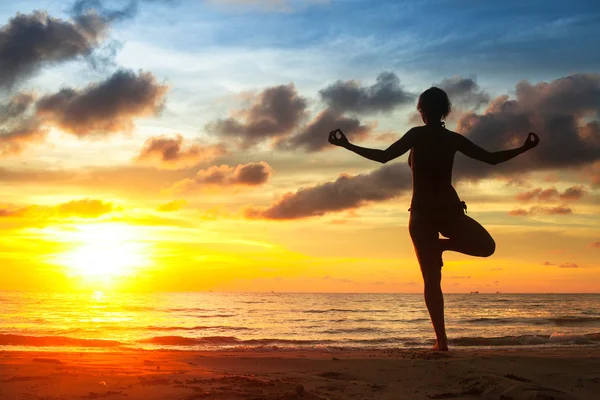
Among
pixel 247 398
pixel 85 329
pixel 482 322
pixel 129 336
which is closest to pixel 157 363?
pixel 247 398

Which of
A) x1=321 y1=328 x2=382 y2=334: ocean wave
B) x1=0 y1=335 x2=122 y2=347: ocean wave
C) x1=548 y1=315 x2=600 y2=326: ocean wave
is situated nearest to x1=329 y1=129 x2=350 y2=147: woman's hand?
x1=0 y1=335 x2=122 y2=347: ocean wave

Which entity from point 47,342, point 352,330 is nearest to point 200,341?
point 47,342

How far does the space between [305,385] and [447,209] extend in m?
2.44

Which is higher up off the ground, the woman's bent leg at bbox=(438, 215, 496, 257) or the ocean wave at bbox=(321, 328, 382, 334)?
the woman's bent leg at bbox=(438, 215, 496, 257)

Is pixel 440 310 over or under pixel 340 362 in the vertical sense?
over

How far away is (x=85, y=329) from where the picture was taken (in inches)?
918

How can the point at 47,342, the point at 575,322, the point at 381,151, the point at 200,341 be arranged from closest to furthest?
the point at 381,151 < the point at 47,342 < the point at 200,341 < the point at 575,322

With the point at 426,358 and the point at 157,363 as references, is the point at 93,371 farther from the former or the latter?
the point at 426,358

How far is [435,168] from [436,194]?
0.93 ft

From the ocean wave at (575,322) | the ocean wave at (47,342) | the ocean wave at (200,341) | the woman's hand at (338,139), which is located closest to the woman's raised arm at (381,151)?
the woman's hand at (338,139)

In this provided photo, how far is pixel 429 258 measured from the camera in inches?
257

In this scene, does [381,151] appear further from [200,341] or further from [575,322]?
[575,322]

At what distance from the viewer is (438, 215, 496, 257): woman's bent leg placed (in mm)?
6191

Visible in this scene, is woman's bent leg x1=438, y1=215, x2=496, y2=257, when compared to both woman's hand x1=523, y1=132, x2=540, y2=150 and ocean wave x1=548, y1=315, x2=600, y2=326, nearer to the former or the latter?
woman's hand x1=523, y1=132, x2=540, y2=150
